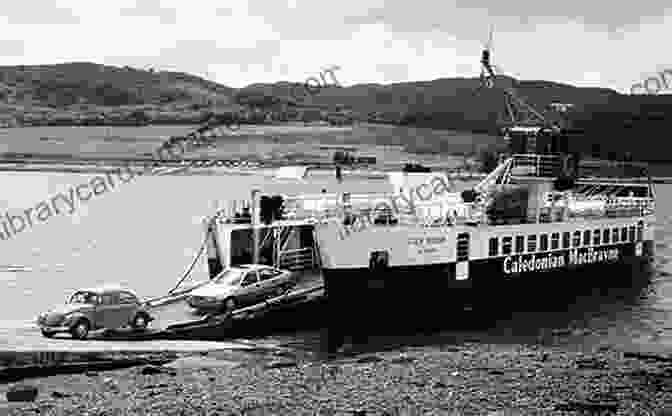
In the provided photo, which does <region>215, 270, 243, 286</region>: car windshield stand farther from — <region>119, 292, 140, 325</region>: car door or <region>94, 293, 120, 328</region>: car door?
<region>94, 293, 120, 328</region>: car door

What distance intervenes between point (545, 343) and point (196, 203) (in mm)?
87300

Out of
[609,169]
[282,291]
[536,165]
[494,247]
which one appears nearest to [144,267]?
[282,291]

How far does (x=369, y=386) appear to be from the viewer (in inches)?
942

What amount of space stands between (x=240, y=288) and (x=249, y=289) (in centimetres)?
37

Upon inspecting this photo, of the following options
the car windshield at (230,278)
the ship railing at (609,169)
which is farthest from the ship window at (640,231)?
the ship railing at (609,169)

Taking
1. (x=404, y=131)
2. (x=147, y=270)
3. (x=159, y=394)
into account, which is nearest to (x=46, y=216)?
(x=147, y=270)

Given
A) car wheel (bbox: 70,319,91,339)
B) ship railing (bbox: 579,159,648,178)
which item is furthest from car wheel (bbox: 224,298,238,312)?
ship railing (bbox: 579,159,648,178)

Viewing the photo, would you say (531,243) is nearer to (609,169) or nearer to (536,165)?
(536,165)

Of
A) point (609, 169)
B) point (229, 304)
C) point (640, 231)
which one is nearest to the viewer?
point (229, 304)

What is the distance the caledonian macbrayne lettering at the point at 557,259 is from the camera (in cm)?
4122

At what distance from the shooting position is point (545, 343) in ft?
111

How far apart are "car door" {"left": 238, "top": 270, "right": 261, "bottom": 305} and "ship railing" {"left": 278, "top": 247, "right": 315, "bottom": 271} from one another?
3.79 metres

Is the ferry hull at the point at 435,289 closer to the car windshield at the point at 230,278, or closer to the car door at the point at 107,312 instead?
the car windshield at the point at 230,278

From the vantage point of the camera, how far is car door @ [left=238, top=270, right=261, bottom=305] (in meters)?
32.4
